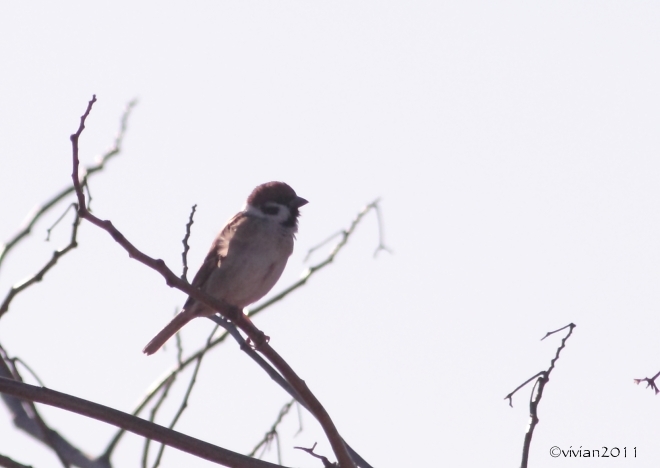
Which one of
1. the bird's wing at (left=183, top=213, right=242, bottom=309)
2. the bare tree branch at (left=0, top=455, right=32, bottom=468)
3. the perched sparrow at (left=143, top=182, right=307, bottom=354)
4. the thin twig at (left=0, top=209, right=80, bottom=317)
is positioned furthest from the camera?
the bird's wing at (left=183, top=213, right=242, bottom=309)

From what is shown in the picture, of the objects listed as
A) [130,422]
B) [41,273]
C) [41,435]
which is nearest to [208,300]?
[130,422]

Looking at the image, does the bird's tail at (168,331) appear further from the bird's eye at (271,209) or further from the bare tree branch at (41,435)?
the bare tree branch at (41,435)

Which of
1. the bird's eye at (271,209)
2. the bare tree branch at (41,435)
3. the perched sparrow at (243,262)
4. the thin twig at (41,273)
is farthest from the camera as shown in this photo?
the bird's eye at (271,209)

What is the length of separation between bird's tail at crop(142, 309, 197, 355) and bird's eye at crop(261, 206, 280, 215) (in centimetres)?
77

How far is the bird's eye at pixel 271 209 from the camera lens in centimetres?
556

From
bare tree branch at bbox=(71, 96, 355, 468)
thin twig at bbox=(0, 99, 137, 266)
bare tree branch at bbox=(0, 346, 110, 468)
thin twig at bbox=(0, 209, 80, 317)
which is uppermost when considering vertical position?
thin twig at bbox=(0, 99, 137, 266)

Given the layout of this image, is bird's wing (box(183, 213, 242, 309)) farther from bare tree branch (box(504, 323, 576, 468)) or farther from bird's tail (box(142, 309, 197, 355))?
bare tree branch (box(504, 323, 576, 468))

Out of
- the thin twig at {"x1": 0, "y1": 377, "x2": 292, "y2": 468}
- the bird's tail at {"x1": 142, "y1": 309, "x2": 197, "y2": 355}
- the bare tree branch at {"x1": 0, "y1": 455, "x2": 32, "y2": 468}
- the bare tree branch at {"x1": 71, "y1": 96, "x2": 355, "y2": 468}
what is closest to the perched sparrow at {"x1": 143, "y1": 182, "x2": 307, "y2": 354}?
the bird's tail at {"x1": 142, "y1": 309, "x2": 197, "y2": 355}

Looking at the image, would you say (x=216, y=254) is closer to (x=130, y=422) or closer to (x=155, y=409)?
(x=155, y=409)

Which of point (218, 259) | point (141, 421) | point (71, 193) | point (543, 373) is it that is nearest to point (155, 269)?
point (141, 421)

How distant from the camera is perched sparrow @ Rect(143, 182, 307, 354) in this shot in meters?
5.21

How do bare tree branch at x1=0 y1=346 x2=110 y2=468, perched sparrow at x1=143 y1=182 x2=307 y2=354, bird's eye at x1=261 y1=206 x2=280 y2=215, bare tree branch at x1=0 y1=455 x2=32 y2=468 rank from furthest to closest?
bird's eye at x1=261 y1=206 x2=280 y2=215, perched sparrow at x1=143 y1=182 x2=307 y2=354, bare tree branch at x1=0 y1=346 x2=110 y2=468, bare tree branch at x1=0 y1=455 x2=32 y2=468

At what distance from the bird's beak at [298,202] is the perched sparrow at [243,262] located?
163 millimetres

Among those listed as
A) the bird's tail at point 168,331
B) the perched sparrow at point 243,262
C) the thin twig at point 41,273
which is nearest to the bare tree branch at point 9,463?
the thin twig at point 41,273
